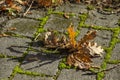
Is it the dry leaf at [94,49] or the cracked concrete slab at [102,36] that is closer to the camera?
the dry leaf at [94,49]

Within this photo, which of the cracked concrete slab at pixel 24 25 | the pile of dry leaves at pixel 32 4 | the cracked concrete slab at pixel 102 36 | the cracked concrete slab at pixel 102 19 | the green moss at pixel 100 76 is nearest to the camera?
the green moss at pixel 100 76

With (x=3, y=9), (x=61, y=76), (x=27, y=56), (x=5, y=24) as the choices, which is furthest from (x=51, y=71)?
(x=3, y=9)

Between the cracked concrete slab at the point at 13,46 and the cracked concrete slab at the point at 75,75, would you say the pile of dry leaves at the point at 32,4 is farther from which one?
the cracked concrete slab at the point at 75,75

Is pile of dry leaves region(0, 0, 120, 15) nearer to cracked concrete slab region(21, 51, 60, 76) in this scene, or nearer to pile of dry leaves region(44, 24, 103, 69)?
pile of dry leaves region(44, 24, 103, 69)

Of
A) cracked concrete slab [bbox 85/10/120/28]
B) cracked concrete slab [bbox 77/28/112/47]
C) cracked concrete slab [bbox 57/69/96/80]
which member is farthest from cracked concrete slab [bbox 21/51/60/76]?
cracked concrete slab [bbox 85/10/120/28]

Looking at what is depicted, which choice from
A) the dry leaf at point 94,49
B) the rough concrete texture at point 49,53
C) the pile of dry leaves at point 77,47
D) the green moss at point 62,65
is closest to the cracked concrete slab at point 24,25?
the rough concrete texture at point 49,53

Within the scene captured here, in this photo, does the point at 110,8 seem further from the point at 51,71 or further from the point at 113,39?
the point at 51,71

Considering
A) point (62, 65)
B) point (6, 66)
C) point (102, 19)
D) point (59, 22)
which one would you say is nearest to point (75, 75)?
point (62, 65)
